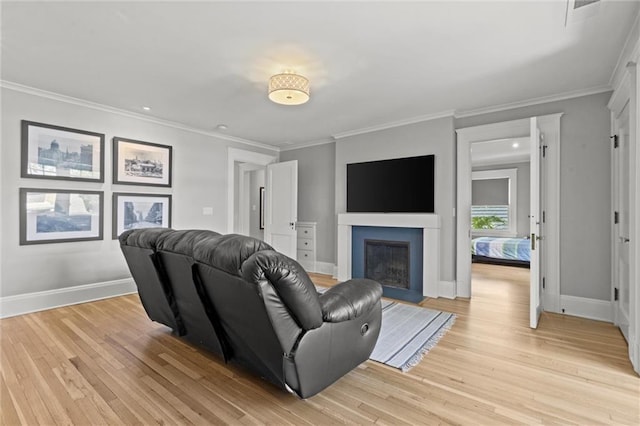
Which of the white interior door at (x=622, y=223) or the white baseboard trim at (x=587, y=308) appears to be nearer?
the white interior door at (x=622, y=223)

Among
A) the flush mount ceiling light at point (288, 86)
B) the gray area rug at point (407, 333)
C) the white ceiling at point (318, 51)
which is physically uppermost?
the white ceiling at point (318, 51)

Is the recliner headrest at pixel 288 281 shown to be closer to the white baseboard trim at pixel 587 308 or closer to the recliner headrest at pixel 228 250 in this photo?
the recliner headrest at pixel 228 250

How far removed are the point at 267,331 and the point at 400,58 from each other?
2.46 m

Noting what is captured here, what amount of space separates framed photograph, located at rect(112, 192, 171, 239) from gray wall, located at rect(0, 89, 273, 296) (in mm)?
85

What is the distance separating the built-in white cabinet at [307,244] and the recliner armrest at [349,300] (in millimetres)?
3661

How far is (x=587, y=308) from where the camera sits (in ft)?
10.8

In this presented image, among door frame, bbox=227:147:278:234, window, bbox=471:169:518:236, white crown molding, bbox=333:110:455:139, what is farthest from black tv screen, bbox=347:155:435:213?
window, bbox=471:169:518:236

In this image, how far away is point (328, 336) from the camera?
5.70ft

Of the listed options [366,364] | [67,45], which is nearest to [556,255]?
[366,364]

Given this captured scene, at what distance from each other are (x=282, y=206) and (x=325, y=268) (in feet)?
4.64

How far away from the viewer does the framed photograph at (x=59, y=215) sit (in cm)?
333

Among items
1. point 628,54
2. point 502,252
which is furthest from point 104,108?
point 502,252

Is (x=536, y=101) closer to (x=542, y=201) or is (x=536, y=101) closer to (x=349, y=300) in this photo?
(x=542, y=201)

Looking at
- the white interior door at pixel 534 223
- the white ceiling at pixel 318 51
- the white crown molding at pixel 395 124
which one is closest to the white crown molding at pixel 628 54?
the white ceiling at pixel 318 51
